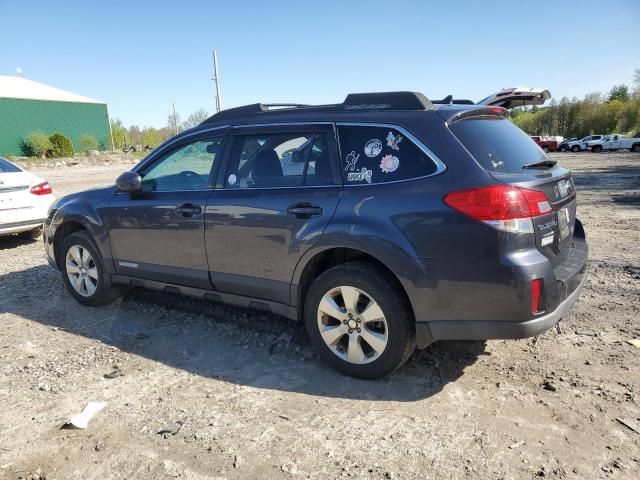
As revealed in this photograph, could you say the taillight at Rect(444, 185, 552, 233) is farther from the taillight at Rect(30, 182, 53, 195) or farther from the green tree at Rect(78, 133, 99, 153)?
the green tree at Rect(78, 133, 99, 153)

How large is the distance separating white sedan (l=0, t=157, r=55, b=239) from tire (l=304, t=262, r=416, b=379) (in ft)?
20.0

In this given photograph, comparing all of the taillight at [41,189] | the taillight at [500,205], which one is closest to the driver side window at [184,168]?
the taillight at [500,205]

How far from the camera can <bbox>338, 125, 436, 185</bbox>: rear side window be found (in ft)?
10.1

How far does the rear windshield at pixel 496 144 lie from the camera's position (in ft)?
9.90

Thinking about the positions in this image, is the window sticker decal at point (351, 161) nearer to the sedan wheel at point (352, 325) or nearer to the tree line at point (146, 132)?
the sedan wheel at point (352, 325)

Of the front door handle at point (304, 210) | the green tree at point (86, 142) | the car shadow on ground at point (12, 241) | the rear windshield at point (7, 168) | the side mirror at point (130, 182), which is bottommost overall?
the car shadow on ground at point (12, 241)

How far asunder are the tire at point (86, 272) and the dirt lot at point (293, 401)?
0.84 feet

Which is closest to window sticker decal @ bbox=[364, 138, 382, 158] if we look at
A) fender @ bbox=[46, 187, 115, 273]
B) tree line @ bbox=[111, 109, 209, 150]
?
fender @ bbox=[46, 187, 115, 273]

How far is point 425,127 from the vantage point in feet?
10.1

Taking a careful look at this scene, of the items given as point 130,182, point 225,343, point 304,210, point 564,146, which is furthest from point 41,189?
point 564,146

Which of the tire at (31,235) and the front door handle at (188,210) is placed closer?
the front door handle at (188,210)

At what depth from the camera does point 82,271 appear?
197 inches

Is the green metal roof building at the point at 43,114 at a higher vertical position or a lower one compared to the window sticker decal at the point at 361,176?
higher

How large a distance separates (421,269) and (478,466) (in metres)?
1.11
